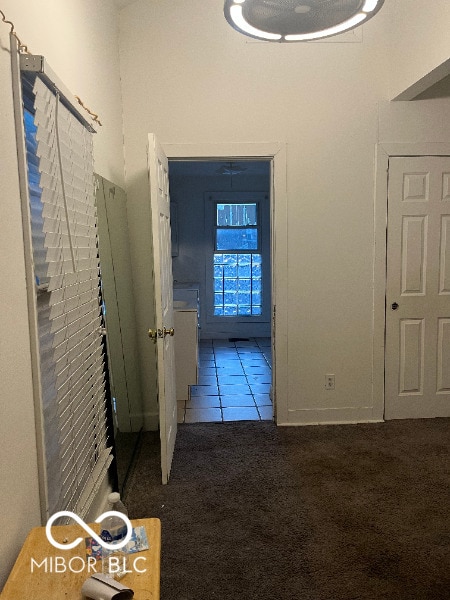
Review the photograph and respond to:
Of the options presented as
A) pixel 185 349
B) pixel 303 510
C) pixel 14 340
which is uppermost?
pixel 14 340

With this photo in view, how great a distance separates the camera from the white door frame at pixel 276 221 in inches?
143

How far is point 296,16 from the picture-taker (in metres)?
1.81

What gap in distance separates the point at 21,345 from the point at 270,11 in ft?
4.75

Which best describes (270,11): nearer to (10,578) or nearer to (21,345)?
(21,345)

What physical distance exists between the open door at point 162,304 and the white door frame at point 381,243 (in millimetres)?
1617

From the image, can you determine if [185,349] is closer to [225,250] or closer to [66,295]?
[66,295]

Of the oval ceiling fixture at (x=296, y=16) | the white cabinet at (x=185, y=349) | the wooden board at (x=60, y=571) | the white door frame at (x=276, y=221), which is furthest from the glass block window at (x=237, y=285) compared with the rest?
the wooden board at (x=60, y=571)

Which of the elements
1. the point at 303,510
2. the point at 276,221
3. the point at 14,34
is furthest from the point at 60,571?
the point at 276,221

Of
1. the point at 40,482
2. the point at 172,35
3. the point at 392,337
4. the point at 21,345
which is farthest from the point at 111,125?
the point at 392,337

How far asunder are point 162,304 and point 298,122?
5.85 feet

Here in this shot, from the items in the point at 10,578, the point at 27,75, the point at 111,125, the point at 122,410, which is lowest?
the point at 122,410

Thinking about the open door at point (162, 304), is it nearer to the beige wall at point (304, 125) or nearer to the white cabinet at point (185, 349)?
the beige wall at point (304, 125)

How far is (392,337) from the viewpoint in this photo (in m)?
3.88

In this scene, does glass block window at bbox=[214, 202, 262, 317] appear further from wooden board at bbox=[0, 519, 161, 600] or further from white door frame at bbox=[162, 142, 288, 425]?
wooden board at bbox=[0, 519, 161, 600]
